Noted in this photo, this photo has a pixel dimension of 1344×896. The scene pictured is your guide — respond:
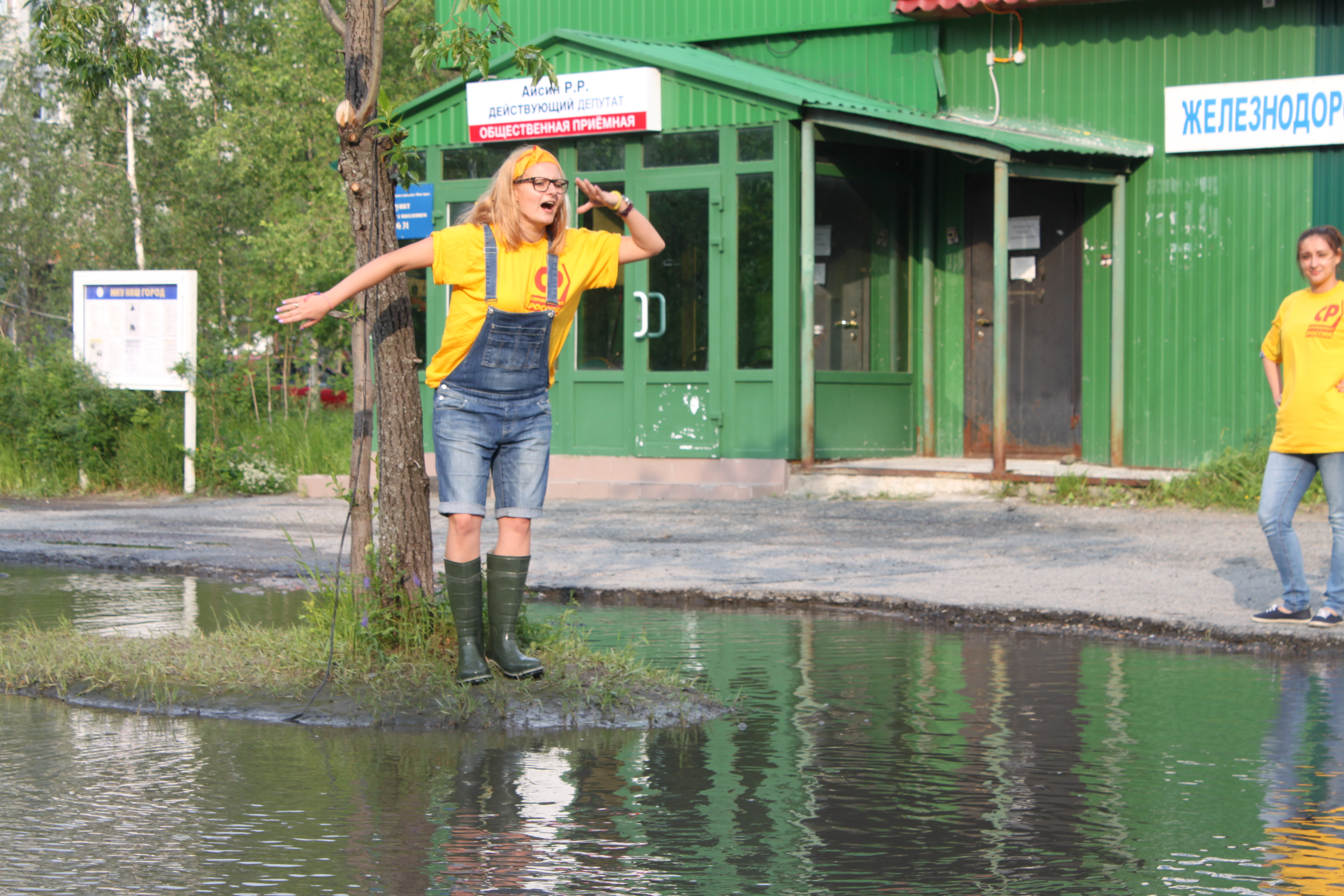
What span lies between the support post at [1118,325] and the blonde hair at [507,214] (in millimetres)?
10071

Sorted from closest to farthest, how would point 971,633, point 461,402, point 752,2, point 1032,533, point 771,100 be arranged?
point 461,402, point 971,633, point 1032,533, point 771,100, point 752,2

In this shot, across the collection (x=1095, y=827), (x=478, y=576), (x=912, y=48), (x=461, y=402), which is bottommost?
(x=1095, y=827)

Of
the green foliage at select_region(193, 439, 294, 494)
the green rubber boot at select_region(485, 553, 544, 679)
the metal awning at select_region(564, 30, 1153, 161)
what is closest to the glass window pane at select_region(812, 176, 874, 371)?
the metal awning at select_region(564, 30, 1153, 161)

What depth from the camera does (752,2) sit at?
56.3 ft

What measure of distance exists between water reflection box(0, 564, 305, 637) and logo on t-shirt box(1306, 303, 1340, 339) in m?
5.13

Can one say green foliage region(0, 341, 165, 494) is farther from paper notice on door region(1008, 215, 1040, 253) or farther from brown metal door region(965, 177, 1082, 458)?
paper notice on door region(1008, 215, 1040, 253)

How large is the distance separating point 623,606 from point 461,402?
132 inches

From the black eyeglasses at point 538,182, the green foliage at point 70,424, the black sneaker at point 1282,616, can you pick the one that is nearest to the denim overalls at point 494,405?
the black eyeglasses at point 538,182

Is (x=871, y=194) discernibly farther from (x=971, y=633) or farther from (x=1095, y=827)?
(x=1095, y=827)

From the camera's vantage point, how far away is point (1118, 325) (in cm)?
1493

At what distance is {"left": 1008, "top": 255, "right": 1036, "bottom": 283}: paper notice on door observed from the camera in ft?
52.0

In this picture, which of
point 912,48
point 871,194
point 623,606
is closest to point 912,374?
point 871,194

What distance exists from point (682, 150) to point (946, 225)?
2.79 meters

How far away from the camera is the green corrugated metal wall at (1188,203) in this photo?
1431cm
